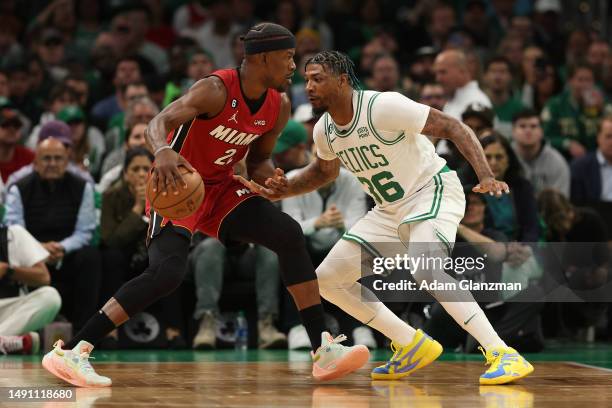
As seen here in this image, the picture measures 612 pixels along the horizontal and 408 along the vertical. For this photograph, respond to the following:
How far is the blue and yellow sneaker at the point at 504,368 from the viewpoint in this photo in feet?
21.6

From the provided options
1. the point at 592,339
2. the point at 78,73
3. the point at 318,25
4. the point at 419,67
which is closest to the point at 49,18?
the point at 78,73

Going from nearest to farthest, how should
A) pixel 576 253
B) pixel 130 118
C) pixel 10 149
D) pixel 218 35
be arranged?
pixel 576 253, pixel 10 149, pixel 130 118, pixel 218 35

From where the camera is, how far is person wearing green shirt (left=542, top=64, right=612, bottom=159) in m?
12.8

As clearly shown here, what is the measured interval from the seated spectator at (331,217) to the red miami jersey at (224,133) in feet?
9.23

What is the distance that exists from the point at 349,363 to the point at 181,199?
145 cm

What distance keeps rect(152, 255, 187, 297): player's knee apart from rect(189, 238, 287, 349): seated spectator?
3207mm

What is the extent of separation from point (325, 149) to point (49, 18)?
8.25 metres

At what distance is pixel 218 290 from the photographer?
32.8 ft

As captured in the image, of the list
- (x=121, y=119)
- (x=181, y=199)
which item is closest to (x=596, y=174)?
(x=121, y=119)

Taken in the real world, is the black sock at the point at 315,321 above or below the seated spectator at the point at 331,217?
below

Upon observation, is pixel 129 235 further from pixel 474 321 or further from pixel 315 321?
pixel 474 321

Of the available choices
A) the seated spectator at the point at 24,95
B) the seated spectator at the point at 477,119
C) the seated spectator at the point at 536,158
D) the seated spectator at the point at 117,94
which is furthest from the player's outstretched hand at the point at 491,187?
the seated spectator at the point at 24,95

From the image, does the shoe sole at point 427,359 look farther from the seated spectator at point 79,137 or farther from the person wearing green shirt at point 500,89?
the person wearing green shirt at point 500,89

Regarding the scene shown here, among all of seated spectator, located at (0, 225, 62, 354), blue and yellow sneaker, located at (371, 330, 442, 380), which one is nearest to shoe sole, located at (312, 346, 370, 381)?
blue and yellow sneaker, located at (371, 330, 442, 380)
